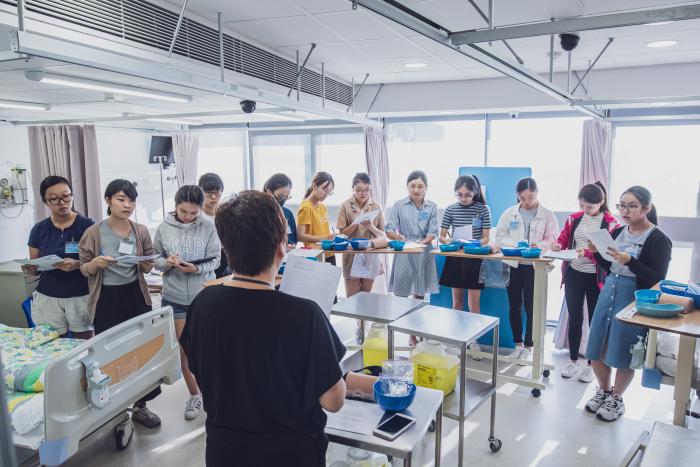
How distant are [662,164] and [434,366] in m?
4.05

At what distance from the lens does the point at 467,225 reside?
155 inches

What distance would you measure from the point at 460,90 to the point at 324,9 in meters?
2.74

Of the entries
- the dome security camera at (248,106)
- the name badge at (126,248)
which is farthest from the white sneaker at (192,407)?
the dome security camera at (248,106)

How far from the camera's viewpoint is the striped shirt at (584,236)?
3.50 metres

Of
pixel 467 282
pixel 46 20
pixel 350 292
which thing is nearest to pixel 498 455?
pixel 467 282

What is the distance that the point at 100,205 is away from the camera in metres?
6.39

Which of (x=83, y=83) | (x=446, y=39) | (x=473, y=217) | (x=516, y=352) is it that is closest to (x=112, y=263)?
(x=83, y=83)

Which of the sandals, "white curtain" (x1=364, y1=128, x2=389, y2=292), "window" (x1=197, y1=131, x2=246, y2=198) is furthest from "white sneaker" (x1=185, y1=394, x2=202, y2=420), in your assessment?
"window" (x1=197, y1=131, x2=246, y2=198)

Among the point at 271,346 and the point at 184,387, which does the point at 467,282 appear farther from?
the point at 271,346

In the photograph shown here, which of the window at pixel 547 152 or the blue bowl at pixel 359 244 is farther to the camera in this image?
the window at pixel 547 152

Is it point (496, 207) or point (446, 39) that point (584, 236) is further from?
point (446, 39)

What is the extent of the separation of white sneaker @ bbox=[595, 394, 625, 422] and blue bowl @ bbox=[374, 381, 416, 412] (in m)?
2.06

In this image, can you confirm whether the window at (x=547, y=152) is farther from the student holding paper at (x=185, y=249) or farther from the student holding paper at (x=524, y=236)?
the student holding paper at (x=185, y=249)

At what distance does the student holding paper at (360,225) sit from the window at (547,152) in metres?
2.14
